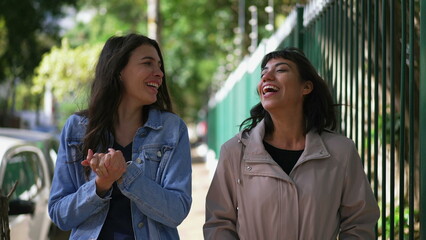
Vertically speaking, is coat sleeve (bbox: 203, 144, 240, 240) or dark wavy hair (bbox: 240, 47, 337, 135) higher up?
dark wavy hair (bbox: 240, 47, 337, 135)

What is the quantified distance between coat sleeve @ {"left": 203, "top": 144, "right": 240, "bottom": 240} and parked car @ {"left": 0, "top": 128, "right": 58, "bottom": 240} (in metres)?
2.54

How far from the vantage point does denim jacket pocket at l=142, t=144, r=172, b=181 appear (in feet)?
10.4

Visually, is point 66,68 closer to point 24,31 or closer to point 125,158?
point 24,31

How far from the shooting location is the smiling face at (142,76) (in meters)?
3.29

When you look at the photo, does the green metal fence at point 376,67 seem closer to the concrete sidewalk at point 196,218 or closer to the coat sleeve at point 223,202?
the coat sleeve at point 223,202

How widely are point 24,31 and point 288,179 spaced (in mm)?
32213

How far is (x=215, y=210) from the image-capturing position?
3.20 meters

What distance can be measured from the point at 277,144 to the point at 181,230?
24.9 feet

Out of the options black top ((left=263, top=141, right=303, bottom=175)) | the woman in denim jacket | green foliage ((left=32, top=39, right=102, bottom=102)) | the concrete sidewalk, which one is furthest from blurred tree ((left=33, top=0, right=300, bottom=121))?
black top ((left=263, top=141, right=303, bottom=175))

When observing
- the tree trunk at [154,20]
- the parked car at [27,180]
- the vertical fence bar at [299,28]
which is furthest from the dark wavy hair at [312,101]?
the tree trunk at [154,20]

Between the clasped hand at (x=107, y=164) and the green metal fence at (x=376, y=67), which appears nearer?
the clasped hand at (x=107, y=164)

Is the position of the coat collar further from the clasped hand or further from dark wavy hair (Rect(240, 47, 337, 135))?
the clasped hand

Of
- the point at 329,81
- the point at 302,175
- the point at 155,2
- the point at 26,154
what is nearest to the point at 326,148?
the point at 302,175

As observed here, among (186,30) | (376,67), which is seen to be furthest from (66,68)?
(376,67)
